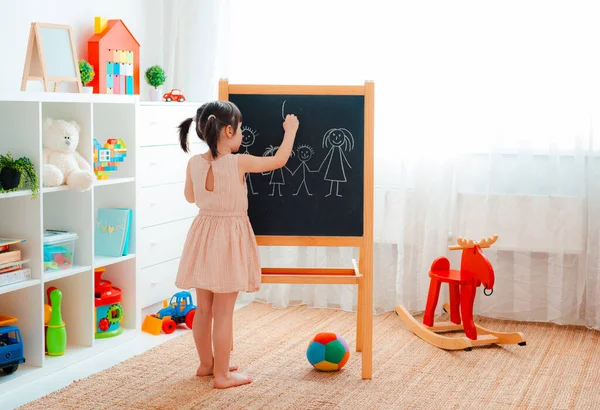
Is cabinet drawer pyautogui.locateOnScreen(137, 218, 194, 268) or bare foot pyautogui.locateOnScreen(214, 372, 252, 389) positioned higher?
cabinet drawer pyautogui.locateOnScreen(137, 218, 194, 268)

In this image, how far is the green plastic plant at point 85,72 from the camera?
152 inches

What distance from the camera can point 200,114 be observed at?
3.03 metres

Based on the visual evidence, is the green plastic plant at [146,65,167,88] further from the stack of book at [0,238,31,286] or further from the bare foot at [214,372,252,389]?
the bare foot at [214,372,252,389]

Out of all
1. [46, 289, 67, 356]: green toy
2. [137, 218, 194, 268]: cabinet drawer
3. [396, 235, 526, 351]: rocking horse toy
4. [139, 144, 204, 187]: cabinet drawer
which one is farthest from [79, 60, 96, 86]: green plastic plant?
[396, 235, 526, 351]: rocking horse toy

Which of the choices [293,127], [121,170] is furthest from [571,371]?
[121,170]

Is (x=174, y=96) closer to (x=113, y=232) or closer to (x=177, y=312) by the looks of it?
(x=113, y=232)

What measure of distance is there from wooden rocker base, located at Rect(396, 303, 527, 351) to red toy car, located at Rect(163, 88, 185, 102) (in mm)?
1643

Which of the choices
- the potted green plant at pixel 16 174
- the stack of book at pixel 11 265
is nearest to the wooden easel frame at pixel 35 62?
the potted green plant at pixel 16 174

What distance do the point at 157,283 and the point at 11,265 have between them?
3.39ft

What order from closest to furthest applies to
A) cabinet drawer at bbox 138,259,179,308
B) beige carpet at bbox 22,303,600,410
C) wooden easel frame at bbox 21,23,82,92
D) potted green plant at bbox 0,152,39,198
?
beige carpet at bbox 22,303,600,410
potted green plant at bbox 0,152,39,198
wooden easel frame at bbox 21,23,82,92
cabinet drawer at bbox 138,259,179,308

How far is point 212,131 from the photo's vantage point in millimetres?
2994

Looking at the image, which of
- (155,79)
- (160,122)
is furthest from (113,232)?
(155,79)

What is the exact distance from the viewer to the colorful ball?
3.25 m

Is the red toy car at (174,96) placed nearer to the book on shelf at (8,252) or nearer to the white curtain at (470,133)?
the white curtain at (470,133)
